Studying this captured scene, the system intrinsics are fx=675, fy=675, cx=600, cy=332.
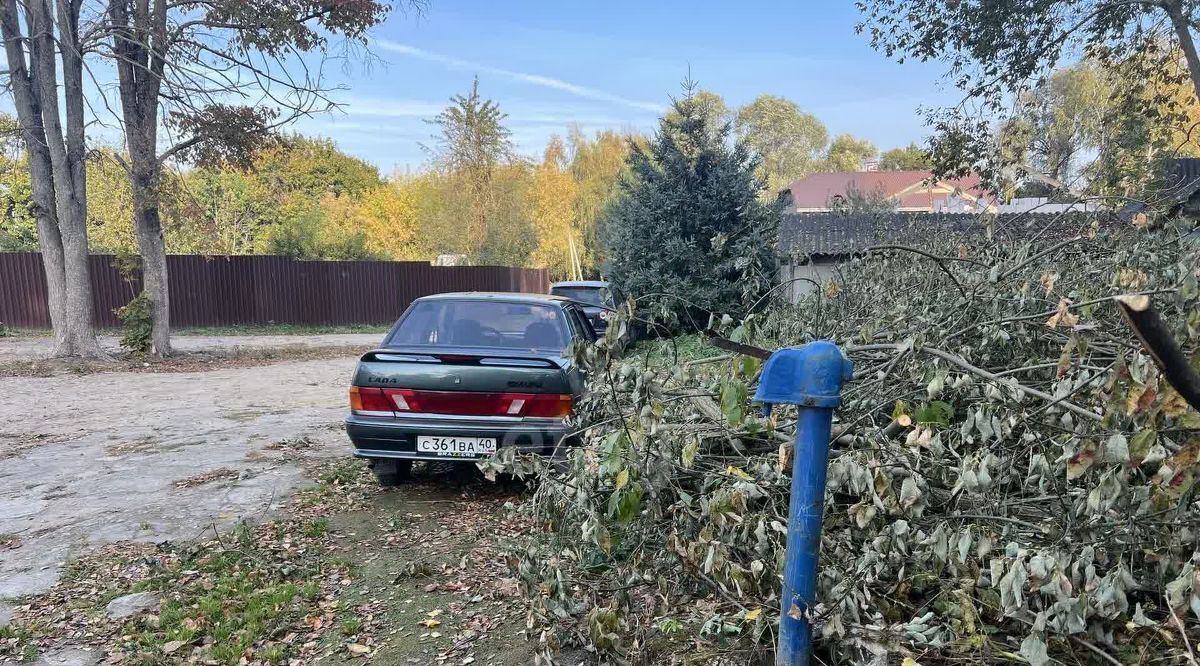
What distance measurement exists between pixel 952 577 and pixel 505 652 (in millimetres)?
1720

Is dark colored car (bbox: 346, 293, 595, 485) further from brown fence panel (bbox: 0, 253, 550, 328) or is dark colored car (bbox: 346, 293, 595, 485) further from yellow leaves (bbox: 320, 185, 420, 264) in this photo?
yellow leaves (bbox: 320, 185, 420, 264)

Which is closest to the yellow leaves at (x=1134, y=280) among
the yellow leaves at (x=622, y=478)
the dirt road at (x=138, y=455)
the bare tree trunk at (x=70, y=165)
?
the yellow leaves at (x=622, y=478)

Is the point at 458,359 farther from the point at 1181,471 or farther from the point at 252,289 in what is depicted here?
the point at 252,289

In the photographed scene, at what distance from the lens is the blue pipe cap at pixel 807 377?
1680mm

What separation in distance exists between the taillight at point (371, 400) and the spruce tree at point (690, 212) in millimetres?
6299

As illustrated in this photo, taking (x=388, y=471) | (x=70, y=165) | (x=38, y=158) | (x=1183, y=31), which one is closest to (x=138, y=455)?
(x=388, y=471)

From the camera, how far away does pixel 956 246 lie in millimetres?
4523

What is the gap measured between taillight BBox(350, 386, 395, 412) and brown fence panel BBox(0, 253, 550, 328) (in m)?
14.9

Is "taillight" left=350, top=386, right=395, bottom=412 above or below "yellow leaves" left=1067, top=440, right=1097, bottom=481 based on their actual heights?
below

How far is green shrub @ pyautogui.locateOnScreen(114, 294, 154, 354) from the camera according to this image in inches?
484

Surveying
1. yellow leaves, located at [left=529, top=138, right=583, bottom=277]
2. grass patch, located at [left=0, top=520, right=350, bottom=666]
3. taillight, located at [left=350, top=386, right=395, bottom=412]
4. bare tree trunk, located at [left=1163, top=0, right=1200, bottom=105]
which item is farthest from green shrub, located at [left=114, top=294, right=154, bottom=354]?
yellow leaves, located at [left=529, top=138, right=583, bottom=277]

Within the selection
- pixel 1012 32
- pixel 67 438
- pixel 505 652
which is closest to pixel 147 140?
pixel 67 438

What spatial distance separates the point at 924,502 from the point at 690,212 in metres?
9.08

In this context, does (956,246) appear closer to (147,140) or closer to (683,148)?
(683,148)
